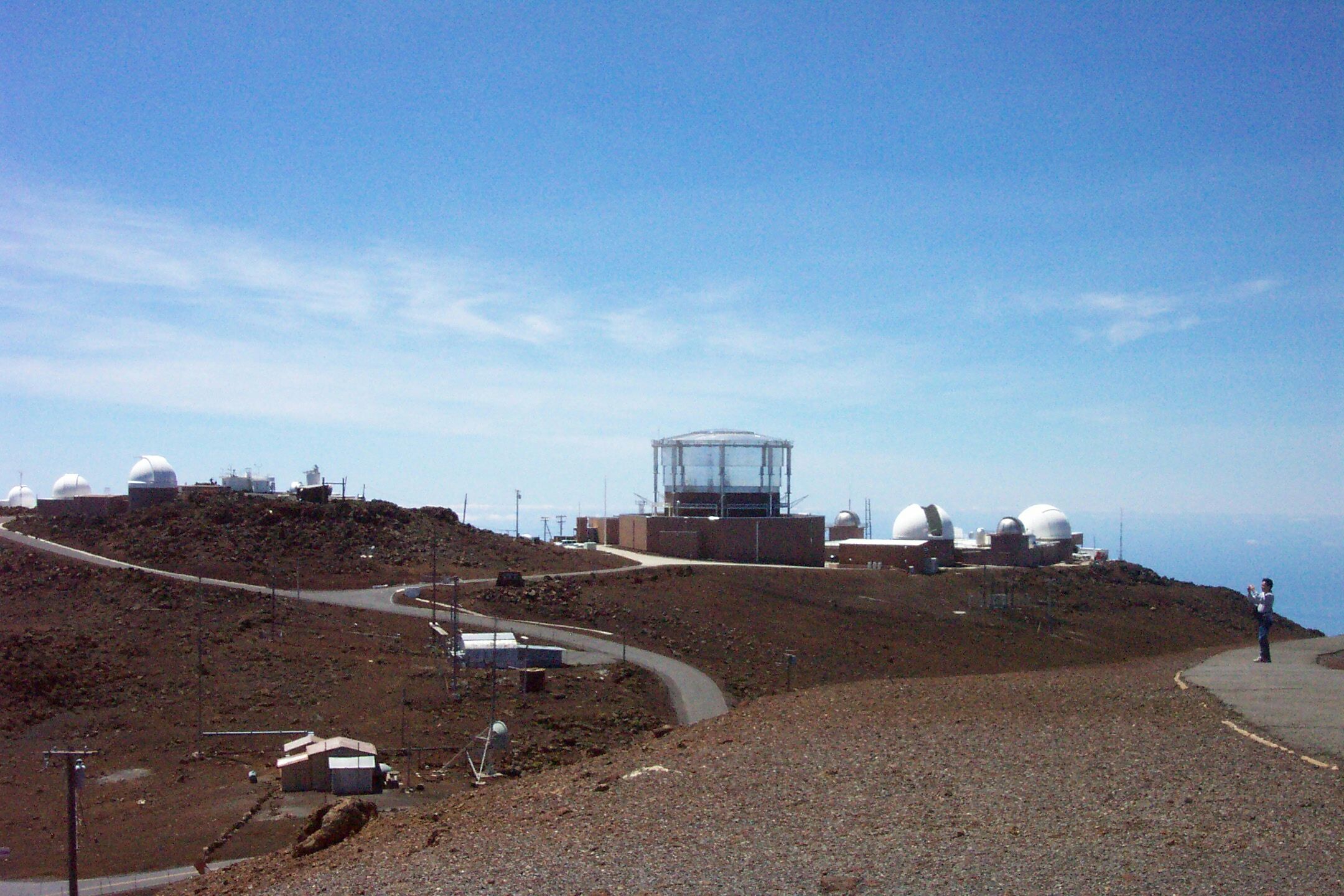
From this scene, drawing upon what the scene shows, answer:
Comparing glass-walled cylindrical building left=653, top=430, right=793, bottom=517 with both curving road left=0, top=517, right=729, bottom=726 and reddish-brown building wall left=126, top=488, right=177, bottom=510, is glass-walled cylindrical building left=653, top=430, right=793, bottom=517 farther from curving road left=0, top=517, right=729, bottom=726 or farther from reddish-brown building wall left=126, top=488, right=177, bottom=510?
reddish-brown building wall left=126, top=488, right=177, bottom=510

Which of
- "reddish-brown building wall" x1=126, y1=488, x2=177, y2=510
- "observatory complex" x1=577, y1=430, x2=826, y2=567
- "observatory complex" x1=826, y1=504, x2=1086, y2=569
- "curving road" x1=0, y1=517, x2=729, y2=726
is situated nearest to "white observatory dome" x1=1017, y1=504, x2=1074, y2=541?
"observatory complex" x1=826, y1=504, x2=1086, y2=569

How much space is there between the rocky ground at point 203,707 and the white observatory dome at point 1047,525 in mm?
48557

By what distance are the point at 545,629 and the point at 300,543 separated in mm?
15674

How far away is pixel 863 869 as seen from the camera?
8.88 m

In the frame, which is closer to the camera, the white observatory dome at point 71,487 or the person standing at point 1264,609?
the person standing at point 1264,609

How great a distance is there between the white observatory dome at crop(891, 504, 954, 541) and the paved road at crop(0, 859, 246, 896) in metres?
51.7

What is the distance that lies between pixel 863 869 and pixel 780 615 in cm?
3588

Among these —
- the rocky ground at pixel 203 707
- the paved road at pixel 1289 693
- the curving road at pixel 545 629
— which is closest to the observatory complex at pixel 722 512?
the curving road at pixel 545 629

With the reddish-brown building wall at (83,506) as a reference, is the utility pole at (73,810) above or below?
below

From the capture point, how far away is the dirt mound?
39.5 feet

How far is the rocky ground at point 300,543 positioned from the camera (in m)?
45.3

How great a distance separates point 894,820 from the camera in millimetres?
10219

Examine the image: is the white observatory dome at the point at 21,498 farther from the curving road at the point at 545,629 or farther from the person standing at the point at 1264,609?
the person standing at the point at 1264,609

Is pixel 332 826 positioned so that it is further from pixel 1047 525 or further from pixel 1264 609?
pixel 1047 525
